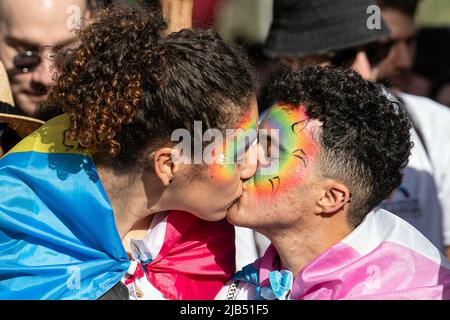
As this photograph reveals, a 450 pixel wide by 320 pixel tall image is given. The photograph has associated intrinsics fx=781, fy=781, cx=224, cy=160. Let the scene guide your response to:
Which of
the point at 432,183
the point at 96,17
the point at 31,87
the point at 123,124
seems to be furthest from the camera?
the point at 432,183

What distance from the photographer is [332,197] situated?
2.48 metres

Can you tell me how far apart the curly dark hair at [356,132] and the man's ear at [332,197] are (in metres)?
0.03

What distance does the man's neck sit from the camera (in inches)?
98.7

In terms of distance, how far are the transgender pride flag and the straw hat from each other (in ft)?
3.14

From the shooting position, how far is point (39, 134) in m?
2.47

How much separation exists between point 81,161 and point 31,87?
0.85m

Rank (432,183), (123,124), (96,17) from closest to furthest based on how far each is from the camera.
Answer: (123,124) < (96,17) < (432,183)

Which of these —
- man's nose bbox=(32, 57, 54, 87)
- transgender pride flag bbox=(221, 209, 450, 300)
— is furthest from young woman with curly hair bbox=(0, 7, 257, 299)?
man's nose bbox=(32, 57, 54, 87)

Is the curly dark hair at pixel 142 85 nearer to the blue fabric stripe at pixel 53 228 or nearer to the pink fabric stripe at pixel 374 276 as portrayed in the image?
the blue fabric stripe at pixel 53 228

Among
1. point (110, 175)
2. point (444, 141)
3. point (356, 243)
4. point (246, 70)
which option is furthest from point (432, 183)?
point (110, 175)

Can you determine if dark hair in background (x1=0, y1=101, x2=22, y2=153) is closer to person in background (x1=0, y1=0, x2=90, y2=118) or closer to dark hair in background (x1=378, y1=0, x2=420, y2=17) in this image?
person in background (x1=0, y1=0, x2=90, y2=118)

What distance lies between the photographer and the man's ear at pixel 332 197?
2469 millimetres

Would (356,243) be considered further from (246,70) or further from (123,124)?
(123,124)

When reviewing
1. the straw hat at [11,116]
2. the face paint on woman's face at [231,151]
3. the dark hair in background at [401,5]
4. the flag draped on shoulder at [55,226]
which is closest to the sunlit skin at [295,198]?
the face paint on woman's face at [231,151]
